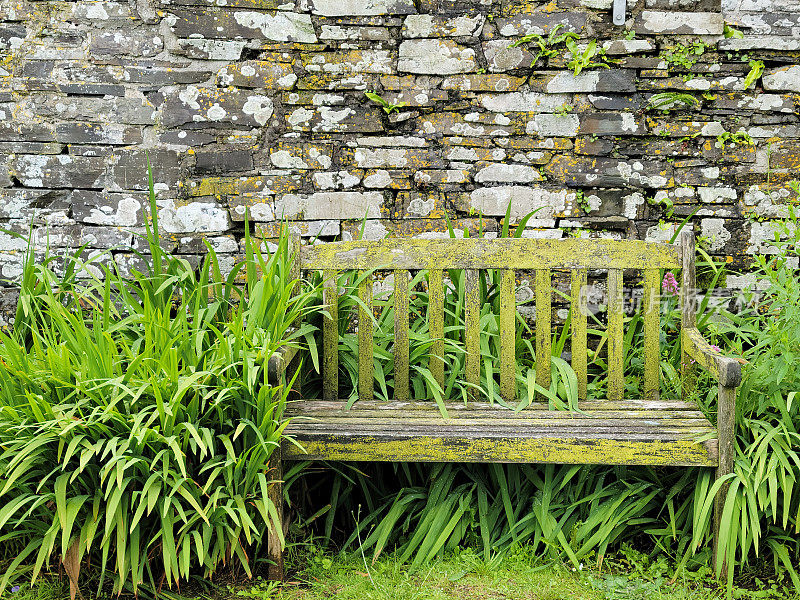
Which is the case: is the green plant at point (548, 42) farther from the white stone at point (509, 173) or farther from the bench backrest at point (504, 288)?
the bench backrest at point (504, 288)

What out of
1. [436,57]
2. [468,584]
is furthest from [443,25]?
[468,584]

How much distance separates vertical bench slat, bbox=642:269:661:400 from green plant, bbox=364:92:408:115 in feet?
4.41

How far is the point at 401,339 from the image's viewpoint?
2475 millimetres

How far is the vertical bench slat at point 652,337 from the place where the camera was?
2.49 meters

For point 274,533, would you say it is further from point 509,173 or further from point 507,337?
point 509,173

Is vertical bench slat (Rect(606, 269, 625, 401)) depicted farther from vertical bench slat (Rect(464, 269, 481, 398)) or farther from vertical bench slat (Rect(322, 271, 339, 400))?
vertical bench slat (Rect(322, 271, 339, 400))

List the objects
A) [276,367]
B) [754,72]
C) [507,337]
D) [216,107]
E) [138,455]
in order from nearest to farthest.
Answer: [138,455] < [276,367] < [507,337] < [754,72] < [216,107]

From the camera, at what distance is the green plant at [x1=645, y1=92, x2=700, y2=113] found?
2918mm

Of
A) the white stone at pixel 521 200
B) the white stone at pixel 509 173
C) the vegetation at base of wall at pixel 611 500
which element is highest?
the white stone at pixel 509 173

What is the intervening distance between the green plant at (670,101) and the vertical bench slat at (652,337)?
91 cm

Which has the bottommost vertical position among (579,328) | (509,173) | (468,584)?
(468,584)

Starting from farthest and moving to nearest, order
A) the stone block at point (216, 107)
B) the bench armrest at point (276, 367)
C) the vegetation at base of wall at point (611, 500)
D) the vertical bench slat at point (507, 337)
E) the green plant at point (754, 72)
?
1. the stone block at point (216, 107)
2. the green plant at point (754, 72)
3. the vertical bench slat at point (507, 337)
4. the vegetation at base of wall at point (611, 500)
5. the bench armrest at point (276, 367)

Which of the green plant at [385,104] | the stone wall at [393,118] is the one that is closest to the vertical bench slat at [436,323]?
the stone wall at [393,118]

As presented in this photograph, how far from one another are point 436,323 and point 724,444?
1078 mm
